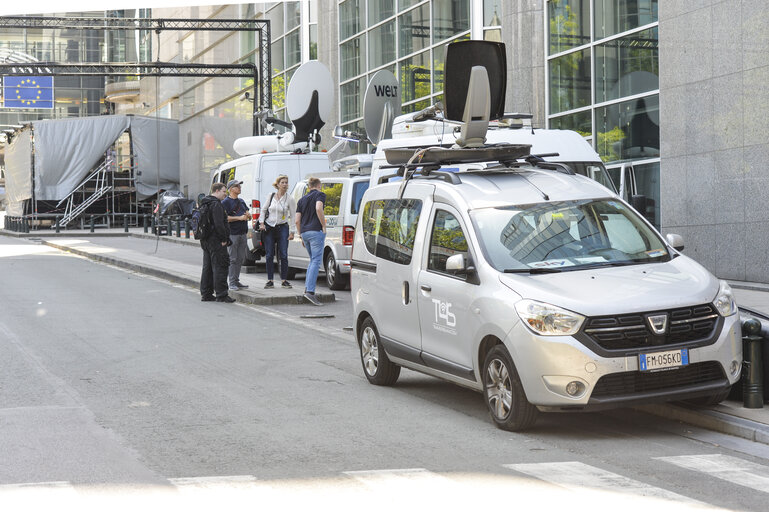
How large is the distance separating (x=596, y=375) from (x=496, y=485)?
54.6 inches

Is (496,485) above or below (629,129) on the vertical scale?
below

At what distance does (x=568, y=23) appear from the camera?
23.8 meters

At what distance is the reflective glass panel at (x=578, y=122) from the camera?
75.4 ft

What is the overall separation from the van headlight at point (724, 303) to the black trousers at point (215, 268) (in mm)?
10847

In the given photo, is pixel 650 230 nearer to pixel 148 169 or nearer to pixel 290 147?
pixel 290 147

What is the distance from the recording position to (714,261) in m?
18.5

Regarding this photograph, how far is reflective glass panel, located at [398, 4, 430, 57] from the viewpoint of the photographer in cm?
3022

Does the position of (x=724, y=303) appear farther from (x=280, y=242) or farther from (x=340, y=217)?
(x=340, y=217)

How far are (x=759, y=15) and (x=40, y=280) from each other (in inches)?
573

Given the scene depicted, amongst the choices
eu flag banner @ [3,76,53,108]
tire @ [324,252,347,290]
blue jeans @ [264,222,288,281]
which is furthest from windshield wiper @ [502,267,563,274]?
eu flag banner @ [3,76,53,108]

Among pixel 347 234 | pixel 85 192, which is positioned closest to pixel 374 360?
pixel 347 234

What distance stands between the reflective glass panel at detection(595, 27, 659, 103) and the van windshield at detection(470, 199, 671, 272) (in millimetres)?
12650

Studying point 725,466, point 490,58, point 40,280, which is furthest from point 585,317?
point 40,280

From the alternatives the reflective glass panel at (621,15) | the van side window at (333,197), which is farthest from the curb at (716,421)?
the reflective glass panel at (621,15)
